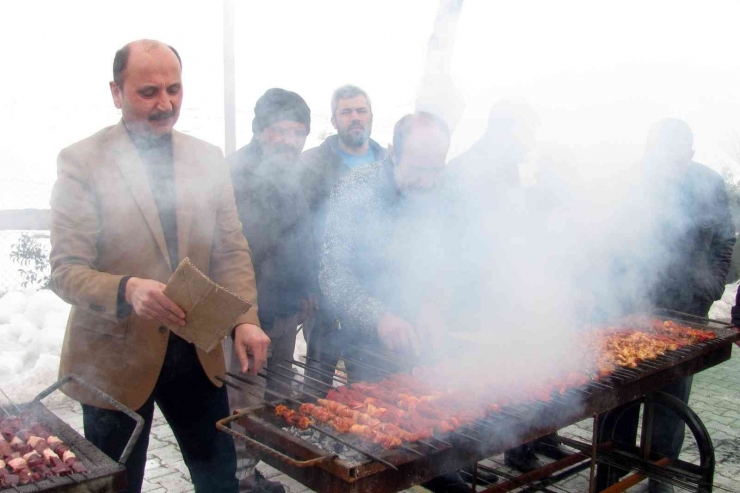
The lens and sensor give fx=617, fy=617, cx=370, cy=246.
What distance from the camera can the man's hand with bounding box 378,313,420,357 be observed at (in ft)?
10.5

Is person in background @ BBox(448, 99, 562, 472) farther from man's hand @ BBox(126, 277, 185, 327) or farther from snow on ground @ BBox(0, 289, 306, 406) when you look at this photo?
man's hand @ BBox(126, 277, 185, 327)

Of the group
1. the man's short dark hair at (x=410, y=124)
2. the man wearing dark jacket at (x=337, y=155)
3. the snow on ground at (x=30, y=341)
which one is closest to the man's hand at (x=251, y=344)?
the man's short dark hair at (x=410, y=124)

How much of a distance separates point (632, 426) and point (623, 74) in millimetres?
3512

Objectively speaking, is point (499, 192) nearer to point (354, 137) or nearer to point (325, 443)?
point (354, 137)

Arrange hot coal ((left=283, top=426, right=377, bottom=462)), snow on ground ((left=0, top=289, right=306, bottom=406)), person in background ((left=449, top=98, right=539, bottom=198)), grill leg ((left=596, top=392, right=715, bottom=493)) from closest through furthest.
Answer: hot coal ((left=283, top=426, right=377, bottom=462))
grill leg ((left=596, top=392, right=715, bottom=493))
person in background ((left=449, top=98, right=539, bottom=198))
snow on ground ((left=0, top=289, right=306, bottom=406))

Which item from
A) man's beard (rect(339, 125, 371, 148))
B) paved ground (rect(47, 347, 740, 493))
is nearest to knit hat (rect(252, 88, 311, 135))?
man's beard (rect(339, 125, 371, 148))

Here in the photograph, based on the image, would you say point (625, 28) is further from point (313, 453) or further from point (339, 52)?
point (313, 453)

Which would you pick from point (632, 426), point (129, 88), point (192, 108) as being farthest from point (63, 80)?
point (632, 426)

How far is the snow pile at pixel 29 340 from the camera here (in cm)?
535

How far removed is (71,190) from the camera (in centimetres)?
233

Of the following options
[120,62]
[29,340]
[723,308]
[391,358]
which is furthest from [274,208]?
[723,308]

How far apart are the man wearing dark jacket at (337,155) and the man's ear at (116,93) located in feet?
7.25

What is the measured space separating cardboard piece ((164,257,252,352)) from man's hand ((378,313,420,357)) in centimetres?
109

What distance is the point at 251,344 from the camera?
8.48 feet
